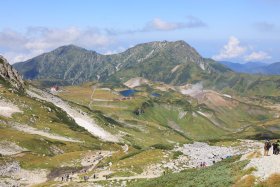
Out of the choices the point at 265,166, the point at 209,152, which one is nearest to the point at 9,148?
the point at 209,152

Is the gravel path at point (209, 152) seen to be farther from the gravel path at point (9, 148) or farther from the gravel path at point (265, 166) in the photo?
the gravel path at point (9, 148)

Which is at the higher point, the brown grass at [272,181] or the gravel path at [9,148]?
the brown grass at [272,181]

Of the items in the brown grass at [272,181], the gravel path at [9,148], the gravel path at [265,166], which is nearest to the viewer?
the brown grass at [272,181]

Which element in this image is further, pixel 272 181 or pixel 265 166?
pixel 265 166

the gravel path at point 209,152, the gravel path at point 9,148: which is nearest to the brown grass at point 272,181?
the gravel path at point 209,152

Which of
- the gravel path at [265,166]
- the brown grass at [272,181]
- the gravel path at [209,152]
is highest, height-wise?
the gravel path at [265,166]

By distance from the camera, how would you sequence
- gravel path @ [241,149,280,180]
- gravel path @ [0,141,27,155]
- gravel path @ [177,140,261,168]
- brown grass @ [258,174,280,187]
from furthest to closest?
gravel path @ [0,141,27,155]
gravel path @ [177,140,261,168]
gravel path @ [241,149,280,180]
brown grass @ [258,174,280,187]

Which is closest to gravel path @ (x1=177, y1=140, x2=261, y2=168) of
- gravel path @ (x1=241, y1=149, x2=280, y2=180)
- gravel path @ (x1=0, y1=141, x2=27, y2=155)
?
gravel path @ (x1=241, y1=149, x2=280, y2=180)

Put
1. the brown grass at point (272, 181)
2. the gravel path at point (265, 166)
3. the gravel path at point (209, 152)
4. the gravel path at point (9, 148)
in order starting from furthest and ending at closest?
1. the gravel path at point (9, 148)
2. the gravel path at point (209, 152)
3. the gravel path at point (265, 166)
4. the brown grass at point (272, 181)

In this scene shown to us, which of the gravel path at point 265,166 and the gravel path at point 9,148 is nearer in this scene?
the gravel path at point 265,166

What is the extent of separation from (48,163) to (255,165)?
257ft

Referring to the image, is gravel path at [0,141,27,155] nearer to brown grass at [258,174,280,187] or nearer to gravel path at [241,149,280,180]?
gravel path at [241,149,280,180]

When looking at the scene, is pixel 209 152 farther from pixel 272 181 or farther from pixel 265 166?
pixel 272 181

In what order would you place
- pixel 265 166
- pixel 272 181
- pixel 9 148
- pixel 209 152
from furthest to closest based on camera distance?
pixel 9 148 → pixel 209 152 → pixel 265 166 → pixel 272 181
